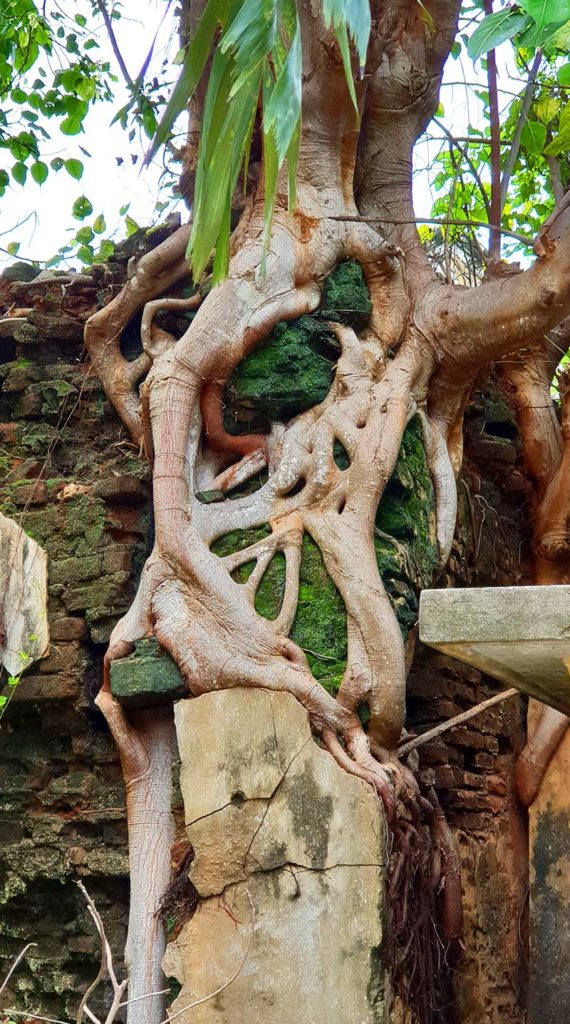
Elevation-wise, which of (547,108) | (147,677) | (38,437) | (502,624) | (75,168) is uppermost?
(75,168)

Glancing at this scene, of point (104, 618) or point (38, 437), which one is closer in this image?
point (104, 618)

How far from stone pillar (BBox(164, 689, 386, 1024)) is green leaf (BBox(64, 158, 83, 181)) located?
A: 363 cm

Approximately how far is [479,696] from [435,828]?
1.11 metres

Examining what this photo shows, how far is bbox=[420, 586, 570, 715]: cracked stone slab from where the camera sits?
2.43m

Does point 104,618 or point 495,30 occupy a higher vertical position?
point 495,30

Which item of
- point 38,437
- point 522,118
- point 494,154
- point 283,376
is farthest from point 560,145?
point 38,437

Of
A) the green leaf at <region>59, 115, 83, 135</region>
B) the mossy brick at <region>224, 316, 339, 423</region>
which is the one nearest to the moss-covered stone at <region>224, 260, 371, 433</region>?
the mossy brick at <region>224, 316, 339, 423</region>

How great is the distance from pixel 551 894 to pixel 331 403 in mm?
2293

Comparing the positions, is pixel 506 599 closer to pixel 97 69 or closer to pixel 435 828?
pixel 435 828

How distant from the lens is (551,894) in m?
5.39

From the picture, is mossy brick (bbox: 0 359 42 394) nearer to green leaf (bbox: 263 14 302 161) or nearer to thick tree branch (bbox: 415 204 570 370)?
thick tree branch (bbox: 415 204 570 370)

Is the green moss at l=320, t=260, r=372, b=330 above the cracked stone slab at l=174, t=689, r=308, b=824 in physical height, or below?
above

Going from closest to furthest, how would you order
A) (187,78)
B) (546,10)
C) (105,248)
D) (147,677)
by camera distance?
1. (187,78)
2. (546,10)
3. (147,677)
4. (105,248)

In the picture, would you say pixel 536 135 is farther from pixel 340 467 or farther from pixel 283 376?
pixel 340 467
